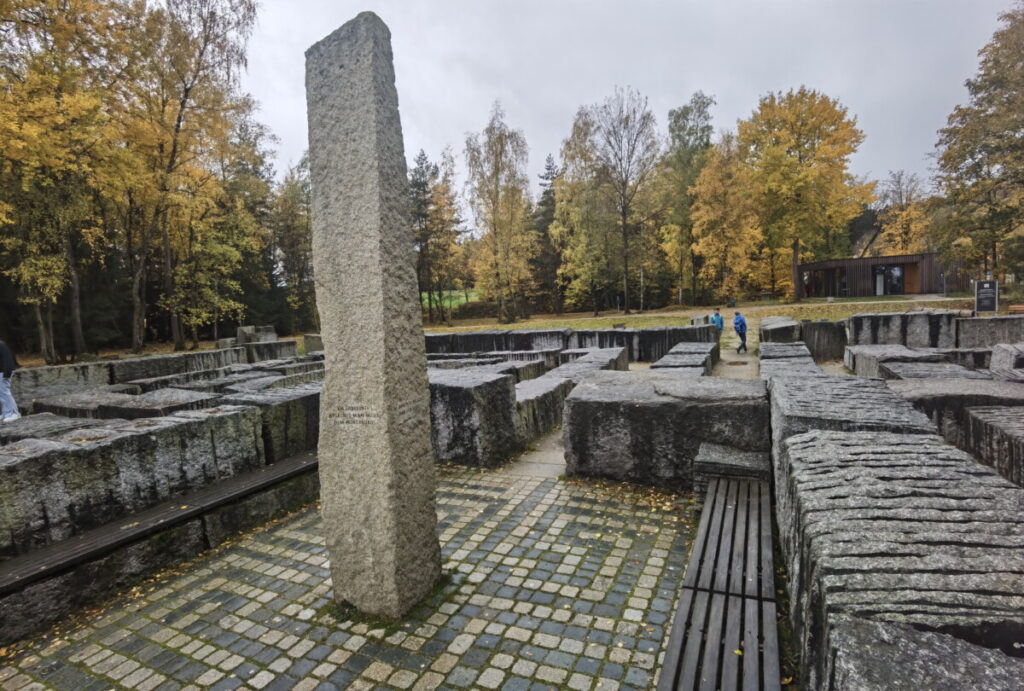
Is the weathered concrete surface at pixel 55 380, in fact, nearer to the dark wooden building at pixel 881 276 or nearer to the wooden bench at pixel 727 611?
the wooden bench at pixel 727 611

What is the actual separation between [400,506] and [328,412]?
0.74m

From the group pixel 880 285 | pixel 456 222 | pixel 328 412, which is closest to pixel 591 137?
pixel 456 222

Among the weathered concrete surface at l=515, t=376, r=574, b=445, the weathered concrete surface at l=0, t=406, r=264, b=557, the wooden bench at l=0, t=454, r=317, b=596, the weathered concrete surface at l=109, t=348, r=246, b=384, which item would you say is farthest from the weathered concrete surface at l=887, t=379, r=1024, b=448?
the weathered concrete surface at l=109, t=348, r=246, b=384

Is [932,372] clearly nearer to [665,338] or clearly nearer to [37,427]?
[665,338]

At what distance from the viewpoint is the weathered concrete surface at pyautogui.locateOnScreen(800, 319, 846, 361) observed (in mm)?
13203

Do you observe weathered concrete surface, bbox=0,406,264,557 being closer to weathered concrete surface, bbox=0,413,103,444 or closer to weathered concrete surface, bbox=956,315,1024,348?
weathered concrete surface, bbox=0,413,103,444

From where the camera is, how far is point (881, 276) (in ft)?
103

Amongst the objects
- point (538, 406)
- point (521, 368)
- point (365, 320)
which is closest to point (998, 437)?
point (365, 320)

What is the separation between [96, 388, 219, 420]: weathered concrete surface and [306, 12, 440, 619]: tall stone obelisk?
11.5 feet

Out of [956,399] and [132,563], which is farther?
[956,399]

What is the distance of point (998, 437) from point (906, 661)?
3012 mm

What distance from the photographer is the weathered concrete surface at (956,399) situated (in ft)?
13.3

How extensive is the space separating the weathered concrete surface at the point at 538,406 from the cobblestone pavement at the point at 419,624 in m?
2.22

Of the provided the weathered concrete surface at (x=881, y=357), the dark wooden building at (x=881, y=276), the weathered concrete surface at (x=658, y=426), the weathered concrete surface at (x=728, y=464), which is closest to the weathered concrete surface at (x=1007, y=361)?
the weathered concrete surface at (x=881, y=357)
